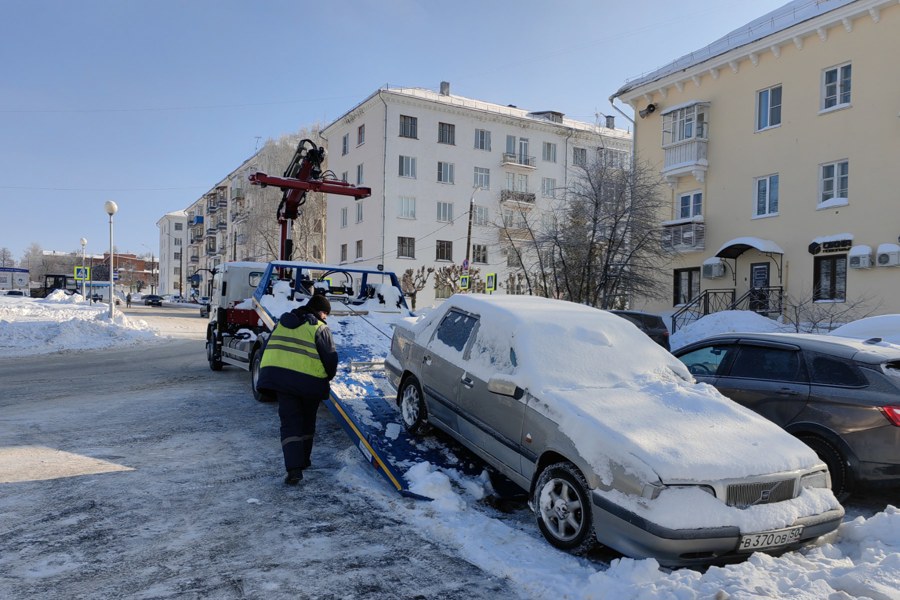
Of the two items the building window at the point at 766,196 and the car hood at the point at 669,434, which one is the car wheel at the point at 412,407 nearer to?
the car hood at the point at 669,434

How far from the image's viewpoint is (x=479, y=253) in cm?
4322

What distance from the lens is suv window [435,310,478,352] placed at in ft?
19.1

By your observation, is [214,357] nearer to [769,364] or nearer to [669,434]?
[769,364]

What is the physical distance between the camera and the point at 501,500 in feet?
16.8

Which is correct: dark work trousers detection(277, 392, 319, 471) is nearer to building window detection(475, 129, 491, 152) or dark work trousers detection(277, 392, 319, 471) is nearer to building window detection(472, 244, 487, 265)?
building window detection(472, 244, 487, 265)

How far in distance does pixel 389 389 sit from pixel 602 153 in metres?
17.2

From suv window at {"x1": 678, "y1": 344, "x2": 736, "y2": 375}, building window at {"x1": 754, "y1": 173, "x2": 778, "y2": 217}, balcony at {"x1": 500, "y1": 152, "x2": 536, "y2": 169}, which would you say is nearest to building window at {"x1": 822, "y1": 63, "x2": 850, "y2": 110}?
building window at {"x1": 754, "y1": 173, "x2": 778, "y2": 217}

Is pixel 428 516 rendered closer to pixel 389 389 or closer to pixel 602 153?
pixel 389 389

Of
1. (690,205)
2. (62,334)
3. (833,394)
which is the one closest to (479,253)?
(690,205)

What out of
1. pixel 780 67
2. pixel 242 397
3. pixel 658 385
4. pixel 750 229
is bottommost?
pixel 242 397

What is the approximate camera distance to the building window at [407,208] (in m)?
40.0

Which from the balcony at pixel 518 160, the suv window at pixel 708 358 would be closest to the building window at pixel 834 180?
the suv window at pixel 708 358

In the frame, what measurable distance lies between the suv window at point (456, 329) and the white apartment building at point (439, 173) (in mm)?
31805

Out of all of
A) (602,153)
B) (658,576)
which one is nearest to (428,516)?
(658,576)
